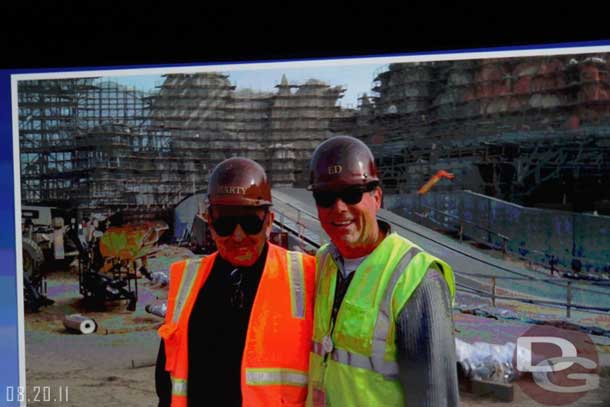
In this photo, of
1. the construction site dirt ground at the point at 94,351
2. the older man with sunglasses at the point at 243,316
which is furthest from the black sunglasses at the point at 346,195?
the construction site dirt ground at the point at 94,351

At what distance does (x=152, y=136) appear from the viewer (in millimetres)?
3117

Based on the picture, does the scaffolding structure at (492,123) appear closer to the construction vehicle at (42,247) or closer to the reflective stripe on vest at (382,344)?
the reflective stripe on vest at (382,344)

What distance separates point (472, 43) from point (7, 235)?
92.5 inches

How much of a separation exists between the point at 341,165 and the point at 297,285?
526 mm

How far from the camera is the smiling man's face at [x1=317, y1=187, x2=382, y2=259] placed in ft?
8.77

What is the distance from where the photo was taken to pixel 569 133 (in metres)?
2.76

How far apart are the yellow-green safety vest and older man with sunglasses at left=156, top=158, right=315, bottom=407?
107mm

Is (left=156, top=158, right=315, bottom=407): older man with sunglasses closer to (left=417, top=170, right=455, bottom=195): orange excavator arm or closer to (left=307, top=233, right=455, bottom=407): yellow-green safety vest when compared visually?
(left=307, top=233, right=455, bottom=407): yellow-green safety vest

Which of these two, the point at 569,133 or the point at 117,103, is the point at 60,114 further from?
the point at 569,133

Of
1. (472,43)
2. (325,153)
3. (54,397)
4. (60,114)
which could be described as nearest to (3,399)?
(54,397)

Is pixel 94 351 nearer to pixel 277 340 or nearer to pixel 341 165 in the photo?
pixel 277 340
